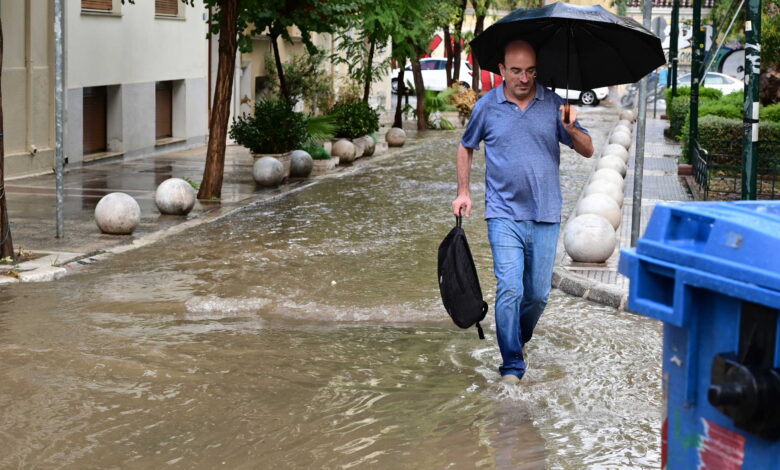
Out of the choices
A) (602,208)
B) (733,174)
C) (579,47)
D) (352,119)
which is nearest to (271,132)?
(352,119)

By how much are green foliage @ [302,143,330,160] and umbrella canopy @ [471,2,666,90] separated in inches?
534

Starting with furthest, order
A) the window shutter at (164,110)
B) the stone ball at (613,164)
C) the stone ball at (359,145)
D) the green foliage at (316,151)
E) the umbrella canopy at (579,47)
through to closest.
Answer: the window shutter at (164,110) → the stone ball at (359,145) → the green foliage at (316,151) → the stone ball at (613,164) → the umbrella canopy at (579,47)

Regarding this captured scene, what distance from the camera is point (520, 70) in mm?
7027

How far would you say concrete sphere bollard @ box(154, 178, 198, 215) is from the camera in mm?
14477

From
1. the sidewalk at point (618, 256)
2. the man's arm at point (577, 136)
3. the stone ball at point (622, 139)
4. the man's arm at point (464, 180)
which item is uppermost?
the man's arm at point (577, 136)

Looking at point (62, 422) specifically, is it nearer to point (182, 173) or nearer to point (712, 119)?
point (182, 173)

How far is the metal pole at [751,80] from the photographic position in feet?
33.7

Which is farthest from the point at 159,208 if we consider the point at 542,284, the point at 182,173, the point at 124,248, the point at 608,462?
the point at 608,462

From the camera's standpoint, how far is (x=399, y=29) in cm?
2103

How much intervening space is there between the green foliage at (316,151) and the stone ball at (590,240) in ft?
34.7

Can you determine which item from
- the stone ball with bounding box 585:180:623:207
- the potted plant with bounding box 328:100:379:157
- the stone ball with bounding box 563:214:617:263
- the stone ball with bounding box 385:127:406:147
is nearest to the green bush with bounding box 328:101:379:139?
the potted plant with bounding box 328:100:379:157

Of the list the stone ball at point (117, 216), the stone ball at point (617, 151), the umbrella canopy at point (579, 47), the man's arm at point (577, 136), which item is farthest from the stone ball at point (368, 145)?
the man's arm at point (577, 136)

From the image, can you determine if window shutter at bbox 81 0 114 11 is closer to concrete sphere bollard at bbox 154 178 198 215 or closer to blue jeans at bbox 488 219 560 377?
concrete sphere bollard at bbox 154 178 198 215

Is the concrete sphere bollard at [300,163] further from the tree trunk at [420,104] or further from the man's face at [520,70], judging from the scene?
the tree trunk at [420,104]
